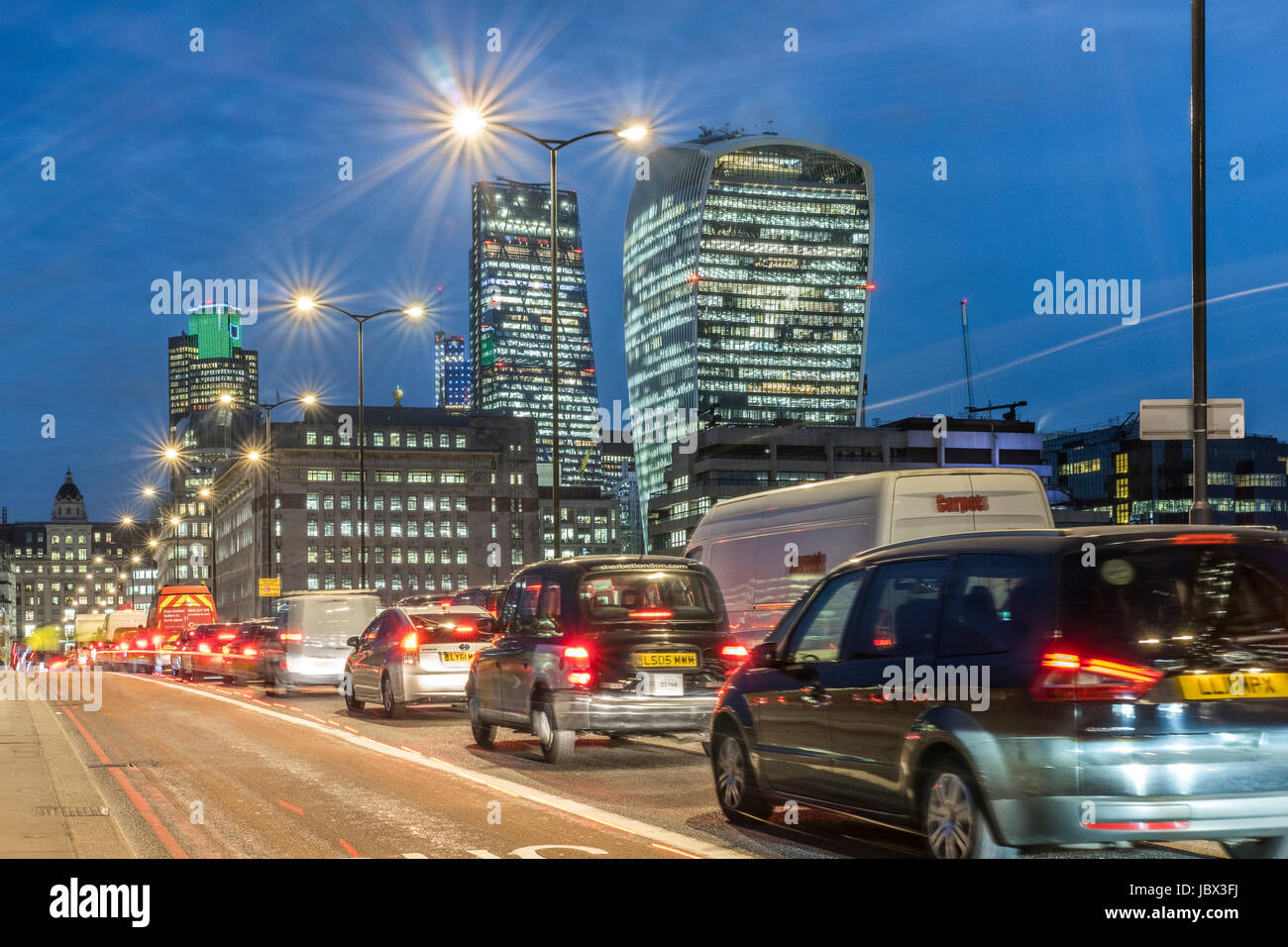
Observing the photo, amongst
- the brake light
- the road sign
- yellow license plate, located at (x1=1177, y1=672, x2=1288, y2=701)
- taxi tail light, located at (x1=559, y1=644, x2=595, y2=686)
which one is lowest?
taxi tail light, located at (x1=559, y1=644, x2=595, y2=686)

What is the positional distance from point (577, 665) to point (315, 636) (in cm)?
1560

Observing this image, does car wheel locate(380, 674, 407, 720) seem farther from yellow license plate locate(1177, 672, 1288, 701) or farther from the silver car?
yellow license plate locate(1177, 672, 1288, 701)

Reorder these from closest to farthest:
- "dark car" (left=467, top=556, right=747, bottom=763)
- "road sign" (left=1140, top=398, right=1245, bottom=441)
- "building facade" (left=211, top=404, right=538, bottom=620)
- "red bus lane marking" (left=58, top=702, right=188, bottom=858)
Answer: "red bus lane marking" (left=58, top=702, right=188, bottom=858)
"dark car" (left=467, top=556, right=747, bottom=763)
"road sign" (left=1140, top=398, right=1245, bottom=441)
"building facade" (left=211, top=404, right=538, bottom=620)

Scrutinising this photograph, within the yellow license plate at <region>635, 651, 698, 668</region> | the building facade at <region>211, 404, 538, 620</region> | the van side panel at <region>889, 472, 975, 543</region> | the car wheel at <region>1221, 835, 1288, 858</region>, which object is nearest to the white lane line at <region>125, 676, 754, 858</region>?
the yellow license plate at <region>635, 651, 698, 668</region>

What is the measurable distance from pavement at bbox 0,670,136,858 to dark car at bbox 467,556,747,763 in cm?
427

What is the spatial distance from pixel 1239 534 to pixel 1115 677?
1.22 meters

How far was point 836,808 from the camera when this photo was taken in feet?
29.1

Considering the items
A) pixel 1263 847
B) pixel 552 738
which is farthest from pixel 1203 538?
pixel 552 738

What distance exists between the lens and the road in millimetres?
9023

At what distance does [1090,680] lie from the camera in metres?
7.16

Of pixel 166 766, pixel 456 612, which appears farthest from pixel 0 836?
pixel 456 612

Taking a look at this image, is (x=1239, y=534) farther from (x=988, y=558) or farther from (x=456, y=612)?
(x=456, y=612)

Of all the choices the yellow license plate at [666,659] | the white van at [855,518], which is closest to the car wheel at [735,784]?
the yellow license plate at [666,659]

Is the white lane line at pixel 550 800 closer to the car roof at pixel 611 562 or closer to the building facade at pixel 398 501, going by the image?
the car roof at pixel 611 562
